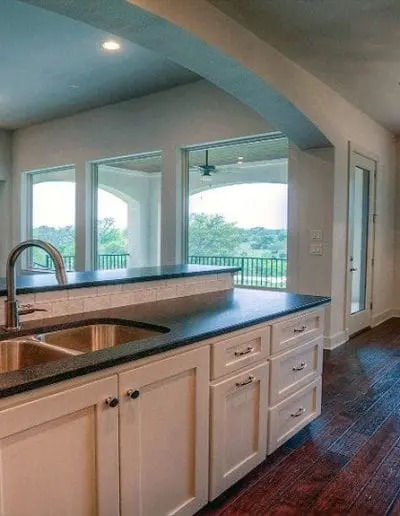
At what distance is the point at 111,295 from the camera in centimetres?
226

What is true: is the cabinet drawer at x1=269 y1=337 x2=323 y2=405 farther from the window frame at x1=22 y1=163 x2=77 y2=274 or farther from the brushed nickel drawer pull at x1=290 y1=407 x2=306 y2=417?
the window frame at x1=22 y1=163 x2=77 y2=274

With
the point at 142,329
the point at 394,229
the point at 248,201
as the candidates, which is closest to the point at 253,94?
the point at 248,201

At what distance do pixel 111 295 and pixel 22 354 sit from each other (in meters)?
0.64

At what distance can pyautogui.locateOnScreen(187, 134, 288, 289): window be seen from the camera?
4785mm

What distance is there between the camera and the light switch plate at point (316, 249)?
4493 millimetres

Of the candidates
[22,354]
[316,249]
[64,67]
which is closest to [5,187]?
[64,67]

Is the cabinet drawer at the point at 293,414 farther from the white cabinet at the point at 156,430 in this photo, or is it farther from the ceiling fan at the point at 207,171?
the ceiling fan at the point at 207,171

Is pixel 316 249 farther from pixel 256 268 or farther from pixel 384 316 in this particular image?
pixel 384 316

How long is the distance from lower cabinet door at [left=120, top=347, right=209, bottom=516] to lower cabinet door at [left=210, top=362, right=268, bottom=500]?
62 millimetres

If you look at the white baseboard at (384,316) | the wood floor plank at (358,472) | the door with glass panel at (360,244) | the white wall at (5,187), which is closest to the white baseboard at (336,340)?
the door with glass panel at (360,244)

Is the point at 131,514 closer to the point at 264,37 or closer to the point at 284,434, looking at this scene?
the point at 284,434

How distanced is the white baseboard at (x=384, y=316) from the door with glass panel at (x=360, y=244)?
196mm

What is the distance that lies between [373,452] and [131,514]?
1.58m

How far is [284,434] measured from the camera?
2307mm
